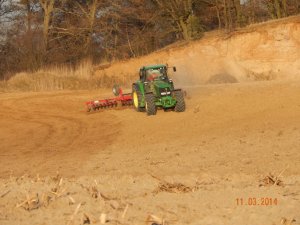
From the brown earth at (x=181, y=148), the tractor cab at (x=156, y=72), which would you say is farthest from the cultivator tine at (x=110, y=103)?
the tractor cab at (x=156, y=72)

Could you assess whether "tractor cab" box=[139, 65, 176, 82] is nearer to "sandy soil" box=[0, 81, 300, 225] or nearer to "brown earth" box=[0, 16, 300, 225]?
"sandy soil" box=[0, 81, 300, 225]

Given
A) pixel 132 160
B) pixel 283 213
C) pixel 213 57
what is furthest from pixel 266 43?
pixel 283 213

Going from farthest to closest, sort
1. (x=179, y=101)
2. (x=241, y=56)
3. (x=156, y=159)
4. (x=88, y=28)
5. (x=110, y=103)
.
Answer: (x=88, y=28) < (x=241, y=56) < (x=110, y=103) < (x=179, y=101) < (x=156, y=159)

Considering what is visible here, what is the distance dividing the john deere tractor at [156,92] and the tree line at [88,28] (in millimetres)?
23164

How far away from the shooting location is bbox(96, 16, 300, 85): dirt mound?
3209cm

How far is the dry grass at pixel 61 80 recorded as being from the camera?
34.3m

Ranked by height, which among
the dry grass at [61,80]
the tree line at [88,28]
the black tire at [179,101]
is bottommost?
the black tire at [179,101]

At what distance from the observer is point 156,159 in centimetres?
1455

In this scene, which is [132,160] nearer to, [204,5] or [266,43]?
[266,43]
